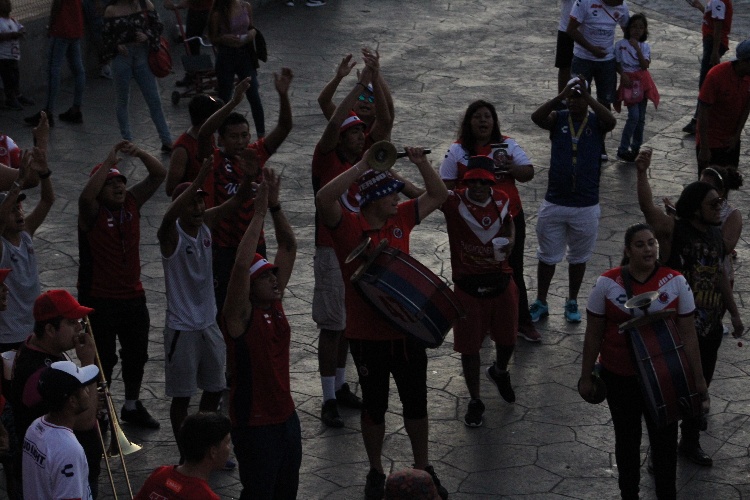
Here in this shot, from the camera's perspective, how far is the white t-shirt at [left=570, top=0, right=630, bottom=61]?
13344mm

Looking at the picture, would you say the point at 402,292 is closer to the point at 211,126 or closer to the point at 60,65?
the point at 211,126

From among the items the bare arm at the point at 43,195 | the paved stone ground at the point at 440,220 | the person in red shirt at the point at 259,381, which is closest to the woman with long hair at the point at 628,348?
the paved stone ground at the point at 440,220

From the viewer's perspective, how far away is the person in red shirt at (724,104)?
1069cm

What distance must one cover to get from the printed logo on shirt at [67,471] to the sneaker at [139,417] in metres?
2.75

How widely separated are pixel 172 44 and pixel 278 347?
12487 millimetres

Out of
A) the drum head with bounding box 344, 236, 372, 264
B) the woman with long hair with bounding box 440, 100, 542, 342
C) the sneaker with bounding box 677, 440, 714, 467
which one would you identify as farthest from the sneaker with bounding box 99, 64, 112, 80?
the sneaker with bounding box 677, 440, 714, 467

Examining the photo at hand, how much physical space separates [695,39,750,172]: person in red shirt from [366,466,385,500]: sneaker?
5142 millimetres

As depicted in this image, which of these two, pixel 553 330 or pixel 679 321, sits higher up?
pixel 679 321

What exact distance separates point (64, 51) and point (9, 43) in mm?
652

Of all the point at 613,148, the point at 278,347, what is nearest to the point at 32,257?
the point at 278,347

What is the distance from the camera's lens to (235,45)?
13.7 meters

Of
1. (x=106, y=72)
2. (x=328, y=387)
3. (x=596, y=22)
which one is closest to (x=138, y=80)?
(x=106, y=72)

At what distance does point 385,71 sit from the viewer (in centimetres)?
1698

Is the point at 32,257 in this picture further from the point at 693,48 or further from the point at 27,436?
the point at 693,48
